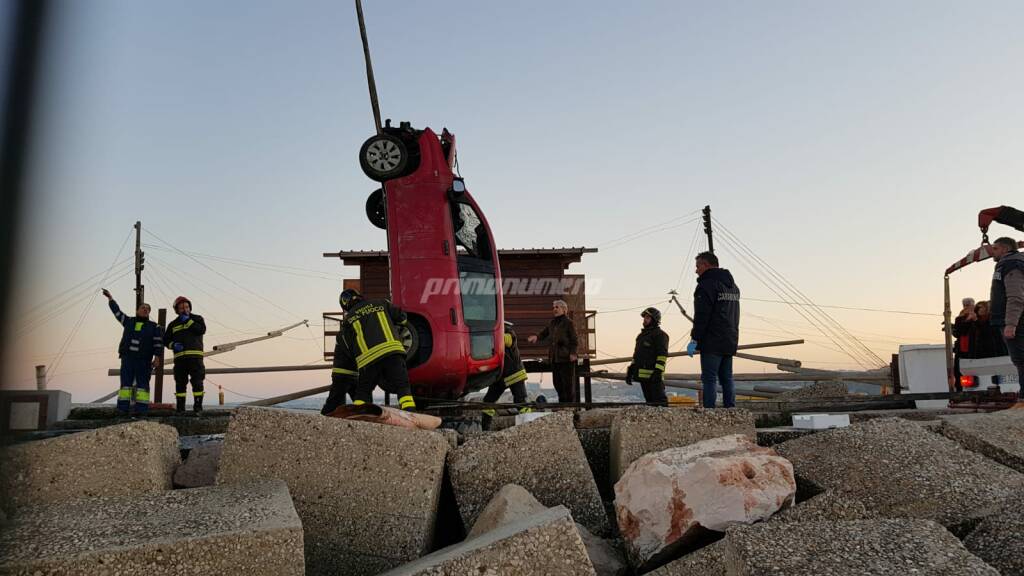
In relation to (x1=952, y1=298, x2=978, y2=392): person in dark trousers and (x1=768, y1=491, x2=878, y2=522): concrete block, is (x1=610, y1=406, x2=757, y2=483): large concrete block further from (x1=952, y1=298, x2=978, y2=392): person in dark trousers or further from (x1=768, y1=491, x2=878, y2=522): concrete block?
(x1=952, y1=298, x2=978, y2=392): person in dark trousers

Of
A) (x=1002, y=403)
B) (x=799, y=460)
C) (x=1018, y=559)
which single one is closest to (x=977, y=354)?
(x=1002, y=403)

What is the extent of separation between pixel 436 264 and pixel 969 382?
7.16 metres

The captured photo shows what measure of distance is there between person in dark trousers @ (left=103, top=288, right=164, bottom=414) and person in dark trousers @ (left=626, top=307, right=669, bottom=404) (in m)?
6.68

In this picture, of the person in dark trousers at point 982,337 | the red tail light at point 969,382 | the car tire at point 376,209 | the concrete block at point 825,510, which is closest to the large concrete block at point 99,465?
the concrete block at point 825,510

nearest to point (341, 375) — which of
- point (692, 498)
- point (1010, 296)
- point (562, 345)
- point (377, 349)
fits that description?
point (377, 349)

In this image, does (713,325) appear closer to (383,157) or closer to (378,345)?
(378,345)

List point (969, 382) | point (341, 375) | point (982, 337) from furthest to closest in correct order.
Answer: point (982, 337) < point (969, 382) < point (341, 375)

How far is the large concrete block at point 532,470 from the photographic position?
3.89 meters

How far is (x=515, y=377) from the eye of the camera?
9742 mm

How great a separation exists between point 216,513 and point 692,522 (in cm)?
186

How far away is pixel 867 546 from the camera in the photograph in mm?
2469

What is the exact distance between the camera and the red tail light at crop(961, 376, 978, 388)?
10055 mm

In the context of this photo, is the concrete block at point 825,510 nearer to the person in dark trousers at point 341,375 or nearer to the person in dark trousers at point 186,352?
the person in dark trousers at point 341,375

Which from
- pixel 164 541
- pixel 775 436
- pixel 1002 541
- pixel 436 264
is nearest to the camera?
pixel 164 541
